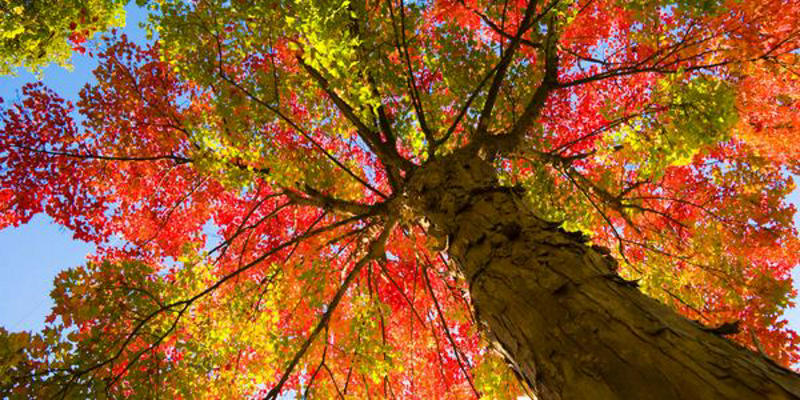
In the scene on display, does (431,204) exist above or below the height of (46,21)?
below

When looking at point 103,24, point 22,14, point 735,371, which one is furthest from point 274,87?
point 22,14

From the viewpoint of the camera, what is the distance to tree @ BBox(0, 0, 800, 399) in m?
1.51

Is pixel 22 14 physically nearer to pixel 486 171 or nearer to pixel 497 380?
pixel 486 171

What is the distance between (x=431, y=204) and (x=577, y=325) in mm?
1511

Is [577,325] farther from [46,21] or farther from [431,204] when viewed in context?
[46,21]


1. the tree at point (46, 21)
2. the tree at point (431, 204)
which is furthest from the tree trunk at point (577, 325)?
the tree at point (46, 21)

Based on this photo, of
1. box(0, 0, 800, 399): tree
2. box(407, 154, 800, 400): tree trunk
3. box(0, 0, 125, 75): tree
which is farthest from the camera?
box(0, 0, 125, 75): tree

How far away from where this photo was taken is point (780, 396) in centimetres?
86

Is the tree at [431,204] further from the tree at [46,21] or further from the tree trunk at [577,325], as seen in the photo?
the tree at [46,21]

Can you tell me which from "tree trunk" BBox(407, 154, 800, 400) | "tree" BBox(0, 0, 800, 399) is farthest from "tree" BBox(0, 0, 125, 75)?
"tree trunk" BBox(407, 154, 800, 400)

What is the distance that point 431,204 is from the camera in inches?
105

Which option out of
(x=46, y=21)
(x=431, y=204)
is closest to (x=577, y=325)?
(x=431, y=204)

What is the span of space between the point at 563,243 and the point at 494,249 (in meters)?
0.32

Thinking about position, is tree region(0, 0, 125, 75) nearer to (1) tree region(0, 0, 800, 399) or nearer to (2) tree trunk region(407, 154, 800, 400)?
(1) tree region(0, 0, 800, 399)
